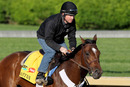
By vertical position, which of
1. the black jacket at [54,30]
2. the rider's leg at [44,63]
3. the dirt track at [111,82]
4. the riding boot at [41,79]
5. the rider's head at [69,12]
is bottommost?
the dirt track at [111,82]

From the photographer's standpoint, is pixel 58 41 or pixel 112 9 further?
pixel 112 9

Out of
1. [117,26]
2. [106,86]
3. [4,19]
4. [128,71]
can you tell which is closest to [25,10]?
[4,19]

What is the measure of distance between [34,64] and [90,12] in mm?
17187

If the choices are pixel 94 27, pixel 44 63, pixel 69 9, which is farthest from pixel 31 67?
pixel 94 27

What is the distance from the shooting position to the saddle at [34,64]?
477 centimetres

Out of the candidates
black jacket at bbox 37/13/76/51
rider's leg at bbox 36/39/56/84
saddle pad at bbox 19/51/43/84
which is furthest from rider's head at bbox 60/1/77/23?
saddle pad at bbox 19/51/43/84

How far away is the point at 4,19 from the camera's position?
126 ft

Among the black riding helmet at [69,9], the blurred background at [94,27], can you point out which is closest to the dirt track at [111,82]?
the blurred background at [94,27]

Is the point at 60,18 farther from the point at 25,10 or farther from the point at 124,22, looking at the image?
the point at 25,10

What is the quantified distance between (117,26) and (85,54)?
24.3 meters

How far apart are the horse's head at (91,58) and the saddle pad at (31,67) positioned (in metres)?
1.02

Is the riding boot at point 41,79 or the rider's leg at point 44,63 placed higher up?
the rider's leg at point 44,63

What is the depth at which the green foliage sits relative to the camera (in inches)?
850

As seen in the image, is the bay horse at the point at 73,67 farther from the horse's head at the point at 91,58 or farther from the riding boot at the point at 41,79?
the riding boot at the point at 41,79
